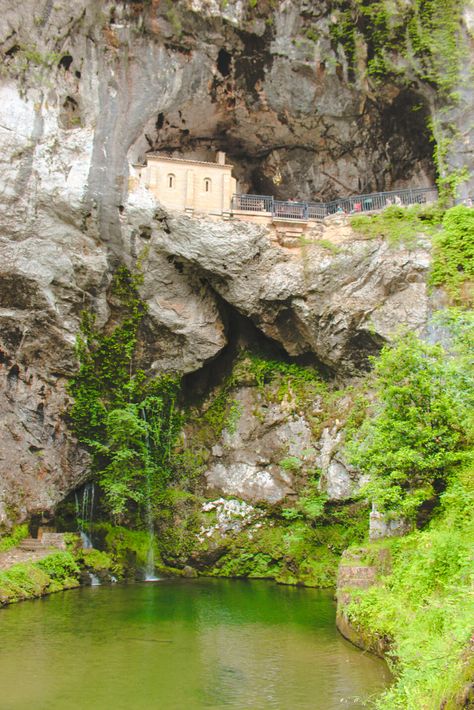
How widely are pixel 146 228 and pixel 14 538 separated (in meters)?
12.0

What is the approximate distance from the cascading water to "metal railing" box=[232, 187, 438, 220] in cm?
1275

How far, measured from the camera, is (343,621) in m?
12.7

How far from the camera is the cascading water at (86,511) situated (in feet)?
73.1

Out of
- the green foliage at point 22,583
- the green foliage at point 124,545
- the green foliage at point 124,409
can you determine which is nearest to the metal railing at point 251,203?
the green foliage at point 124,409

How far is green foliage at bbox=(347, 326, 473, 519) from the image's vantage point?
12742 millimetres

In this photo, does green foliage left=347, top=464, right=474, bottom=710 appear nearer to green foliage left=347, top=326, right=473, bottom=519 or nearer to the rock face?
green foliage left=347, top=326, right=473, bottom=519

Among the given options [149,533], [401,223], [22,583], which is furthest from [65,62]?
[22,583]

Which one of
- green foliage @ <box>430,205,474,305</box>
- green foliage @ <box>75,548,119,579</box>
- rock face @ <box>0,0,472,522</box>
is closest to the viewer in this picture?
green foliage @ <box>75,548,119,579</box>

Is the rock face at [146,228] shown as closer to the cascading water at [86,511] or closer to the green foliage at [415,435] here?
the cascading water at [86,511]

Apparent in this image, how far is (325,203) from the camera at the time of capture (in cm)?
2777

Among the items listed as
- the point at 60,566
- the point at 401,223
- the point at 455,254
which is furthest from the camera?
the point at 401,223

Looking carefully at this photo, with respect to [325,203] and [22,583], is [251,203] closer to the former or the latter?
[325,203]

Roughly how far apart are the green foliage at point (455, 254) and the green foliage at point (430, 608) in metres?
9.99

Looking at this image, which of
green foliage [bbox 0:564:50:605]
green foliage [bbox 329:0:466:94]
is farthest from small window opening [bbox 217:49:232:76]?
green foliage [bbox 0:564:50:605]
